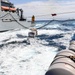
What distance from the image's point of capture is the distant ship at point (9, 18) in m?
38.6

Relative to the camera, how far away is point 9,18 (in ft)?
137

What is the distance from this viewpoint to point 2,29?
3669 cm

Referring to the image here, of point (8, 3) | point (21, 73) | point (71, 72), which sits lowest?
point (21, 73)

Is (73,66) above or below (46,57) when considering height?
above

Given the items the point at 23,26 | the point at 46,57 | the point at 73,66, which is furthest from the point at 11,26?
the point at 73,66

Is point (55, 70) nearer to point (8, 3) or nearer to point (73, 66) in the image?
point (73, 66)

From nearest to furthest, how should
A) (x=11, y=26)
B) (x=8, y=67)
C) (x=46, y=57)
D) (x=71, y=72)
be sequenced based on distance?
(x=71, y=72)
(x=8, y=67)
(x=46, y=57)
(x=11, y=26)

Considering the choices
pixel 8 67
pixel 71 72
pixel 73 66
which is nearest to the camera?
pixel 71 72

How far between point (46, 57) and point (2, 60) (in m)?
2.86

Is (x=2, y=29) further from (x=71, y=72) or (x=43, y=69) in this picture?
(x=71, y=72)

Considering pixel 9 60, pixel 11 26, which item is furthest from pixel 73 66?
pixel 11 26

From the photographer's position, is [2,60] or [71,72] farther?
[2,60]

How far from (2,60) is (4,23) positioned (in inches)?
1062

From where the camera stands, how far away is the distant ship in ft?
126
